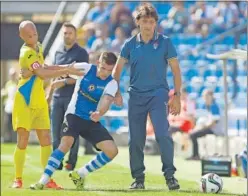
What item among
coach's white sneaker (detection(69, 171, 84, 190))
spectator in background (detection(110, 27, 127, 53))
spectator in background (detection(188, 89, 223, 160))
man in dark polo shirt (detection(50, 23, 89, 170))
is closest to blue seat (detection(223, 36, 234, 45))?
spectator in background (detection(110, 27, 127, 53))

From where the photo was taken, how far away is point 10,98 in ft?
79.9

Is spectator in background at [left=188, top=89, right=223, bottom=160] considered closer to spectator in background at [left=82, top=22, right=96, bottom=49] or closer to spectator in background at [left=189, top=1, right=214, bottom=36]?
spectator in background at [left=189, top=1, right=214, bottom=36]

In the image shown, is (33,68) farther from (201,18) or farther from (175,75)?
(201,18)

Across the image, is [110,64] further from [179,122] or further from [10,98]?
[10,98]

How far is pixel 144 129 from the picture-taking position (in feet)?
39.8

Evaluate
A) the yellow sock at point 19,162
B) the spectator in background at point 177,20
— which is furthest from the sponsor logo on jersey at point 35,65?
the spectator in background at point 177,20

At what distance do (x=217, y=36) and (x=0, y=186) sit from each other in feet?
44.0

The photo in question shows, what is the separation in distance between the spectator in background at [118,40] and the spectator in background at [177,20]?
1.24 m

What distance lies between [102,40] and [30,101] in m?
13.8

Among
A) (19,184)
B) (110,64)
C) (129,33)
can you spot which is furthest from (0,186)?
(129,33)

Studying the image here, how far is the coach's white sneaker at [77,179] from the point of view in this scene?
11.8 m

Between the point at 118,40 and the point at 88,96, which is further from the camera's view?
the point at 118,40

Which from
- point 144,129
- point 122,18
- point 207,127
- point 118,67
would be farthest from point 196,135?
point 118,67

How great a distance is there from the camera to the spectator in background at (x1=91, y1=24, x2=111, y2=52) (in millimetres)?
25797
